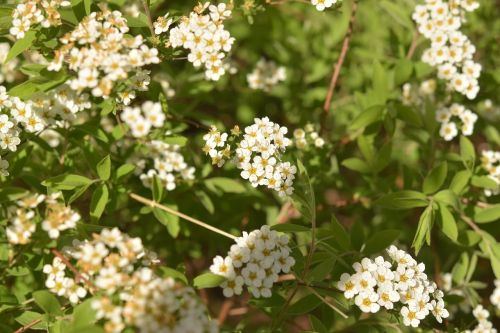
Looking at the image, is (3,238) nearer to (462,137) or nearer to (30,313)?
(30,313)

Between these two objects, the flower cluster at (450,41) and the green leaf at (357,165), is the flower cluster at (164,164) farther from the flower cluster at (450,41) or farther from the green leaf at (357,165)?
the flower cluster at (450,41)

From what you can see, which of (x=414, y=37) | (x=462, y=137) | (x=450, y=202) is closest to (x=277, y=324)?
(x=450, y=202)

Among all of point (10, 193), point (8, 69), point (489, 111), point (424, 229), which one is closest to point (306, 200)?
point (424, 229)

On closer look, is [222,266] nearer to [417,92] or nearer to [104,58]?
[104,58]

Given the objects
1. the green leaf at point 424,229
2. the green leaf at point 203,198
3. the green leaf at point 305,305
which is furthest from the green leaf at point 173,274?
the green leaf at point 424,229

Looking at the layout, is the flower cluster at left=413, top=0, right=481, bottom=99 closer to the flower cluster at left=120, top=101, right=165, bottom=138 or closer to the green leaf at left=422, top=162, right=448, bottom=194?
the green leaf at left=422, top=162, right=448, bottom=194

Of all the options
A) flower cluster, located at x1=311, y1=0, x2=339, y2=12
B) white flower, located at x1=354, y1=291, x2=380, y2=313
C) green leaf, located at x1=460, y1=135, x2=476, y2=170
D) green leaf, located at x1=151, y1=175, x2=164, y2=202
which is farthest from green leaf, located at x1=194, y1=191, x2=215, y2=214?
green leaf, located at x1=460, y1=135, x2=476, y2=170
